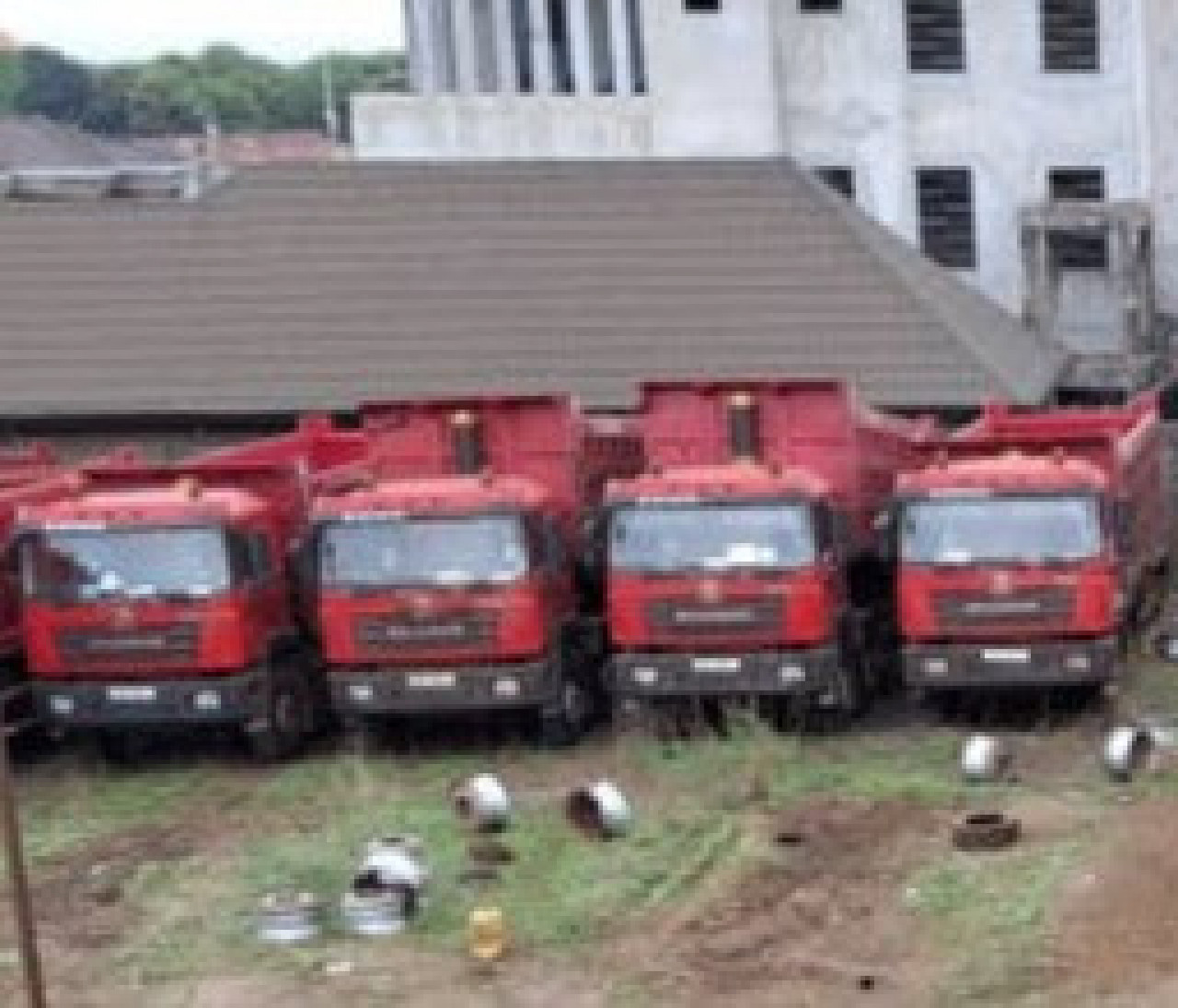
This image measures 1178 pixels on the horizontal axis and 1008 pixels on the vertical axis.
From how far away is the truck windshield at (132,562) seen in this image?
2650 centimetres

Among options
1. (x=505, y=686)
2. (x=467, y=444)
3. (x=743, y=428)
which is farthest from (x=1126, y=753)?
(x=467, y=444)

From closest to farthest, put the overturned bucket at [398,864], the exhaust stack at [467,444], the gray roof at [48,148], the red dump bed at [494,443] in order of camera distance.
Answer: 1. the overturned bucket at [398,864]
2. the red dump bed at [494,443]
3. the exhaust stack at [467,444]
4. the gray roof at [48,148]

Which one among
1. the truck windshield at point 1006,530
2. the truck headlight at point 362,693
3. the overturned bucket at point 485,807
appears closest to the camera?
the overturned bucket at point 485,807

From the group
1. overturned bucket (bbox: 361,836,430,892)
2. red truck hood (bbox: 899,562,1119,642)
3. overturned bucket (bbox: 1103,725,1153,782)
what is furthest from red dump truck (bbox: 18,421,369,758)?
overturned bucket (bbox: 1103,725,1153,782)

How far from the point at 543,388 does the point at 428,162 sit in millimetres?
5341

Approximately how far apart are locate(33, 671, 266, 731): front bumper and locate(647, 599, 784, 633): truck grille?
386 centimetres

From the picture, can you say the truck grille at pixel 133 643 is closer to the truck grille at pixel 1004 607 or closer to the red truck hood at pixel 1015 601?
the red truck hood at pixel 1015 601

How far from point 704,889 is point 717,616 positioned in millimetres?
5310

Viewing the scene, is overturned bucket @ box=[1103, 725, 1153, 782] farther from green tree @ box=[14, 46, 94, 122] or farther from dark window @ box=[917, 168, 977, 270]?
green tree @ box=[14, 46, 94, 122]

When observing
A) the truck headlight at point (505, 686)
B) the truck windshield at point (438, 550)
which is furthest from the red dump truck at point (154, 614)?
the truck headlight at point (505, 686)

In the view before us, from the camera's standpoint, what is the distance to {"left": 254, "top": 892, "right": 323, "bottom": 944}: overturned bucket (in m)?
20.6

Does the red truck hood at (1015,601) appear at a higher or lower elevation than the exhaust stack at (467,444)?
lower

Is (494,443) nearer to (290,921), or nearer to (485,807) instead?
(485,807)

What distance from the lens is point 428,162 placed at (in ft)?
137
